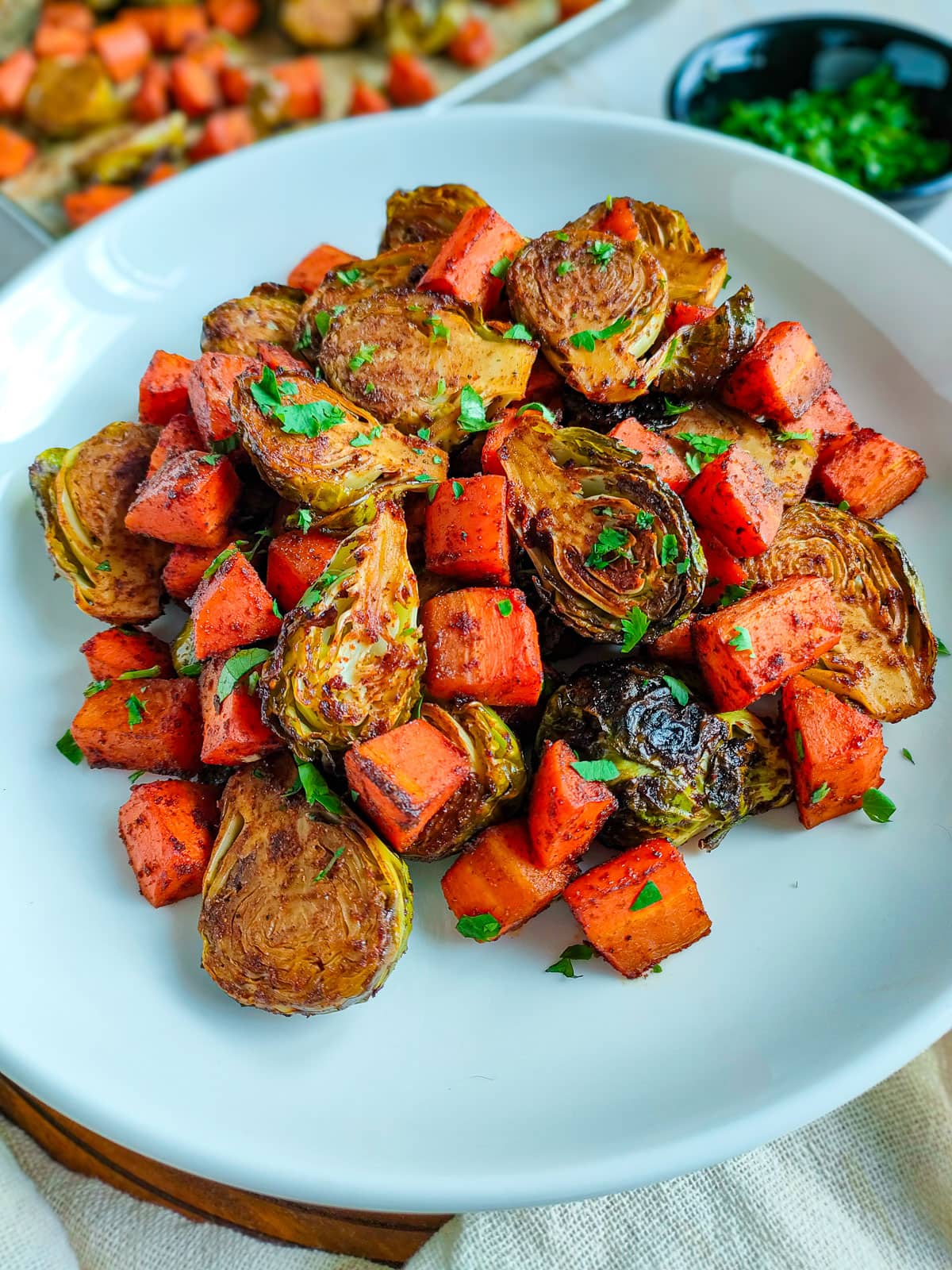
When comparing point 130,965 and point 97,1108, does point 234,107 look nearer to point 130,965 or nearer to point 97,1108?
point 130,965

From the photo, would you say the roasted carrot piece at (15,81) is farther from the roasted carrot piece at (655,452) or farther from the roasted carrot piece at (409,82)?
the roasted carrot piece at (655,452)

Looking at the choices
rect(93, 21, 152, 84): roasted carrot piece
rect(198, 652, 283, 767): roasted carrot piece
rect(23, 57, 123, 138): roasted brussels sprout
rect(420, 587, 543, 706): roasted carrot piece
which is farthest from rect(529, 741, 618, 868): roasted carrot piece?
rect(93, 21, 152, 84): roasted carrot piece

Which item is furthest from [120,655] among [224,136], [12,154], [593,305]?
[12,154]

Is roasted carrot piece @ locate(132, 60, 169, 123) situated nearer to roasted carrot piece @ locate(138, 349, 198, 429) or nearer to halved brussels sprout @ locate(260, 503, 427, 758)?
roasted carrot piece @ locate(138, 349, 198, 429)

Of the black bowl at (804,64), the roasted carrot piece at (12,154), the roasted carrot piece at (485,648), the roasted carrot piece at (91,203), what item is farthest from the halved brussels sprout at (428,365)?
the roasted carrot piece at (12,154)

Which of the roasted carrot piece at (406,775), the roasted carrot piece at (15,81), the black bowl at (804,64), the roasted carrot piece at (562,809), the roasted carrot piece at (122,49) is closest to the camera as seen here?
the roasted carrot piece at (406,775)

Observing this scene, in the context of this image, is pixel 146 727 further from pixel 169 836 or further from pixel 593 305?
pixel 593 305
